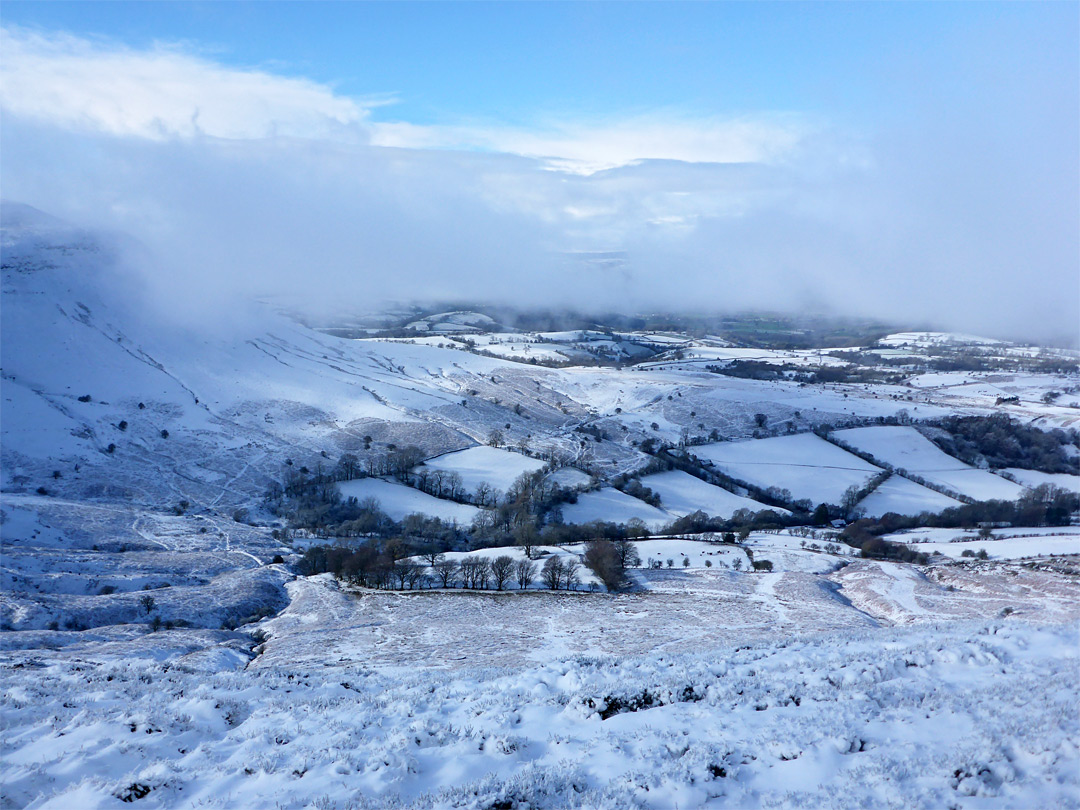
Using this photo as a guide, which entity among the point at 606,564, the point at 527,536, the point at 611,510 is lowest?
the point at 611,510

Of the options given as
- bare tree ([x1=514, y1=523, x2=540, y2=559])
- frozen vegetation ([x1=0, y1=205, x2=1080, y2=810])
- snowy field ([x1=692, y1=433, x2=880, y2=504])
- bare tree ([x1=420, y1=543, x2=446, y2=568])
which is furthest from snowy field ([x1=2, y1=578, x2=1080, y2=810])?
snowy field ([x1=692, y1=433, x2=880, y2=504])

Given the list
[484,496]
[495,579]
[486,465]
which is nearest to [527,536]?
[495,579]

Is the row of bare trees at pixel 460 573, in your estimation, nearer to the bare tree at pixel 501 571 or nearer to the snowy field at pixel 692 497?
the bare tree at pixel 501 571

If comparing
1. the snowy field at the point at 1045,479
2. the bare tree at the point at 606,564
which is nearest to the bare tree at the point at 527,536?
the bare tree at the point at 606,564

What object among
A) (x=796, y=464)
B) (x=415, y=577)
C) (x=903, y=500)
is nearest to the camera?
(x=415, y=577)

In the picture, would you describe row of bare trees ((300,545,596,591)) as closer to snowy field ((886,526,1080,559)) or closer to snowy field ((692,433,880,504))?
snowy field ((886,526,1080,559))

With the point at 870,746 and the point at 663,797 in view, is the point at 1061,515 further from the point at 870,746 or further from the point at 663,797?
the point at 663,797

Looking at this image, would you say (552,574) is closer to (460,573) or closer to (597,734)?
(460,573)
